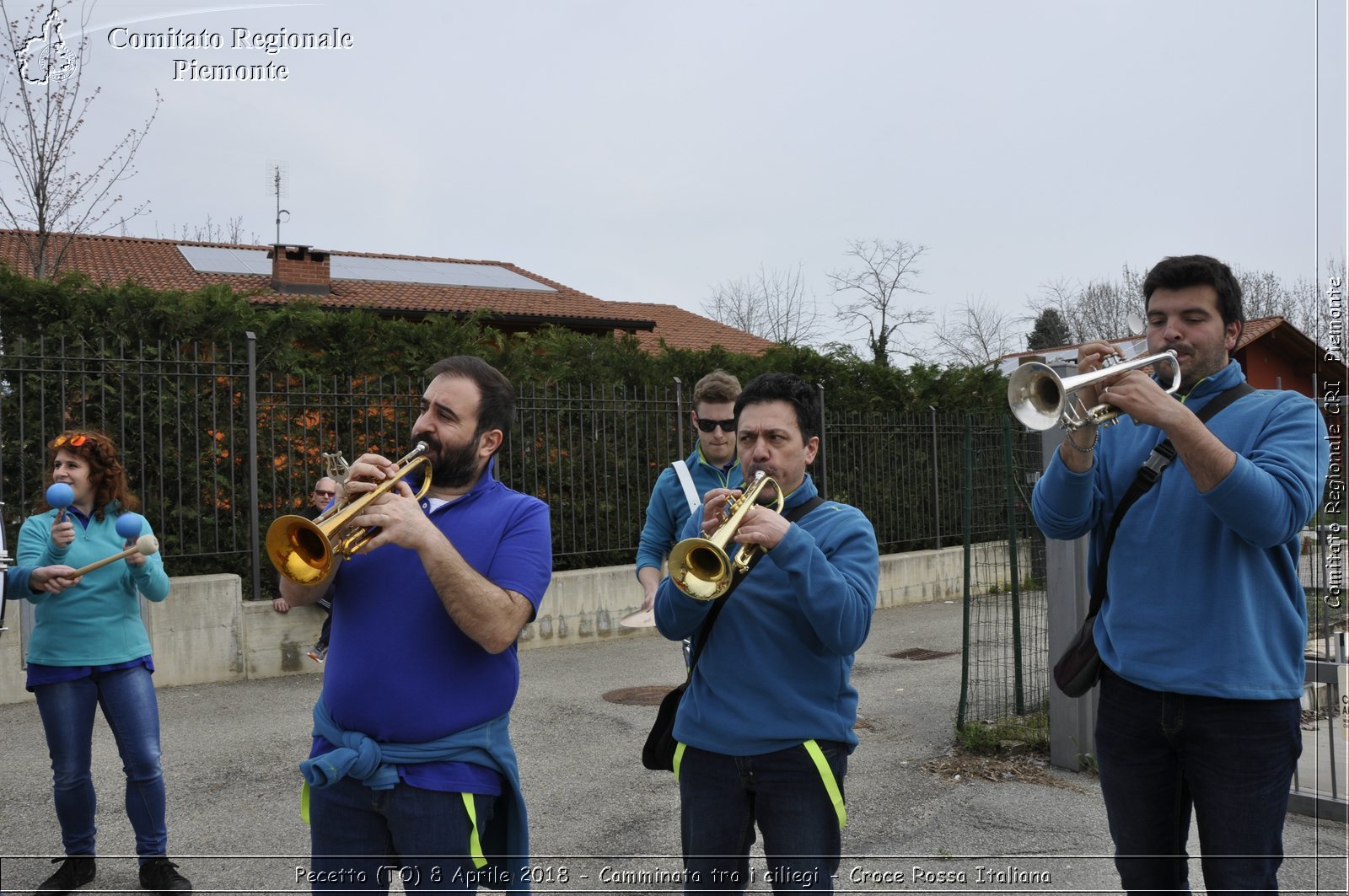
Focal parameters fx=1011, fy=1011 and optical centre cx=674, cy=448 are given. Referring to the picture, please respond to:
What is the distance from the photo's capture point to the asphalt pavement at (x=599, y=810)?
4.38 meters

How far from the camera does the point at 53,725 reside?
4.06 m

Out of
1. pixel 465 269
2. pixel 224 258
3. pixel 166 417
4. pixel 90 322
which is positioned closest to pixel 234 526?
pixel 166 417

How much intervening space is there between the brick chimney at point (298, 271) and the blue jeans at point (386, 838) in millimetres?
17265

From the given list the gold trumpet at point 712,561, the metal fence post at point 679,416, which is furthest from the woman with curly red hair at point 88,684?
the metal fence post at point 679,416

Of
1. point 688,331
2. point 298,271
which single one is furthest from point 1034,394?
point 688,331

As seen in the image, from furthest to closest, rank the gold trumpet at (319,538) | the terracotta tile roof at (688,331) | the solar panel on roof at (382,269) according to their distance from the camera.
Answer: the terracotta tile roof at (688,331) → the solar panel on roof at (382,269) → the gold trumpet at (319,538)

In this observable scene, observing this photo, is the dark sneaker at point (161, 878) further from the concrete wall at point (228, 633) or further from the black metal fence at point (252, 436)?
the black metal fence at point (252, 436)

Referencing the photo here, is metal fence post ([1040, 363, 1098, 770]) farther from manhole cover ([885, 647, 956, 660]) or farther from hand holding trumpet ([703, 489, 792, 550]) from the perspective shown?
manhole cover ([885, 647, 956, 660])

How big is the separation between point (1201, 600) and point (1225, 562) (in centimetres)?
12

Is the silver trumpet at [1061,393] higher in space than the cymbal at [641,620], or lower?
higher

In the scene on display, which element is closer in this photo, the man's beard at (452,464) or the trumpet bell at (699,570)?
the trumpet bell at (699,570)

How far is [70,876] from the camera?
4086mm

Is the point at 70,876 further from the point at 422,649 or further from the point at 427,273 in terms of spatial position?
the point at 427,273

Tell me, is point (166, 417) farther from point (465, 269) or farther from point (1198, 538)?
point (465, 269)
